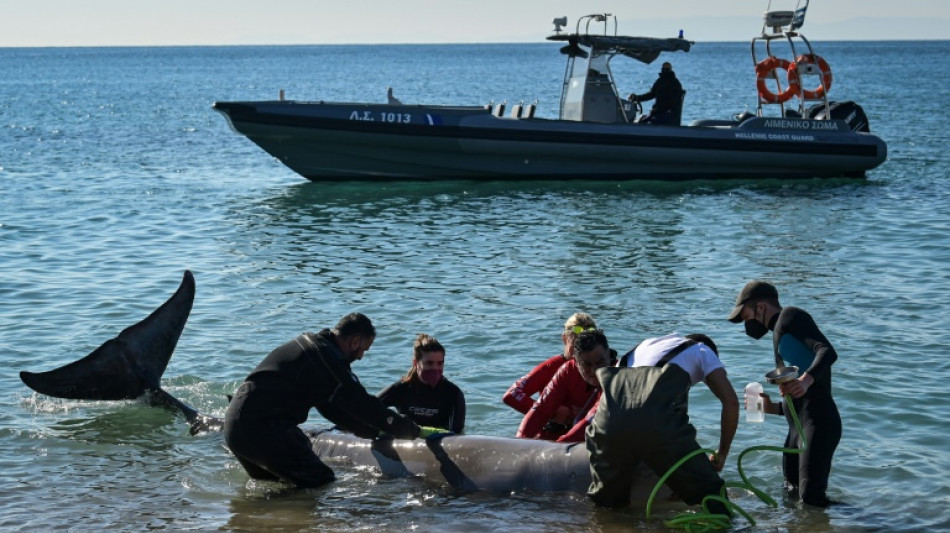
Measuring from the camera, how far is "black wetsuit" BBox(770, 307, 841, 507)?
22.3ft

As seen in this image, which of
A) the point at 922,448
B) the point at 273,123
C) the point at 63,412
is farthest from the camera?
the point at 273,123

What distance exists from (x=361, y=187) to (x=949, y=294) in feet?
40.1

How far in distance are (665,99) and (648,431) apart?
16.1m

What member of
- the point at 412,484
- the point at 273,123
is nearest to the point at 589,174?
the point at 273,123

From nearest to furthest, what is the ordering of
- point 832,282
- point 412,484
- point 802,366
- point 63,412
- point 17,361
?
1. point 802,366
2. point 412,484
3. point 63,412
4. point 17,361
5. point 832,282

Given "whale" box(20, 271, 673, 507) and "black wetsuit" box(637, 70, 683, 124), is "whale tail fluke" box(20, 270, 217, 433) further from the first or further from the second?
"black wetsuit" box(637, 70, 683, 124)

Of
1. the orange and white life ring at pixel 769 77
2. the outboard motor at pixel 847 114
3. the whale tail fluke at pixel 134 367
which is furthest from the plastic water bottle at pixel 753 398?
the outboard motor at pixel 847 114

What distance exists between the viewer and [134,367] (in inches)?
379

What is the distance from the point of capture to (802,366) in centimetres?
692

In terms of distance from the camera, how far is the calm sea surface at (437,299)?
7926 millimetres

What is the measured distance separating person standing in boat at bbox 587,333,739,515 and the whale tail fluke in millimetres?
3967

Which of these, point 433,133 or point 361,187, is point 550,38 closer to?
point 433,133

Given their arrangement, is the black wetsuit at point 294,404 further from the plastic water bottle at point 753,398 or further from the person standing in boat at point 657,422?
the plastic water bottle at point 753,398

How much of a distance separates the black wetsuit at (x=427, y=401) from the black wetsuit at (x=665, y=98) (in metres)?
14.1
